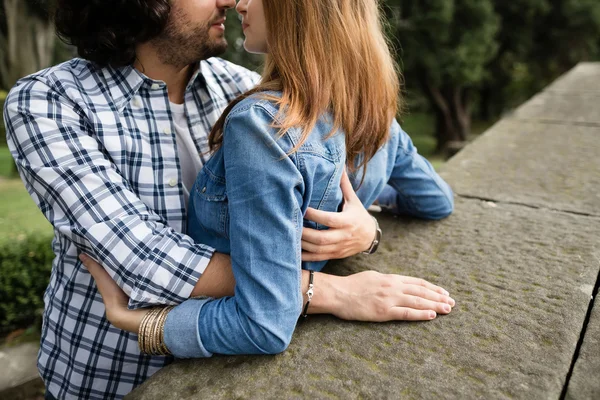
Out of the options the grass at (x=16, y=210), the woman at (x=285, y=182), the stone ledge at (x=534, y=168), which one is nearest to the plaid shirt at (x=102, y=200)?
the woman at (x=285, y=182)

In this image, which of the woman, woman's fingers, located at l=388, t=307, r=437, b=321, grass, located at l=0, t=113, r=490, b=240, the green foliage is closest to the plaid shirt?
the woman

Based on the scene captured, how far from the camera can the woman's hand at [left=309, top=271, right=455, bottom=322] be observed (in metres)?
1.40

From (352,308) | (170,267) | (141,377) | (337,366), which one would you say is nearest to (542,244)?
(352,308)

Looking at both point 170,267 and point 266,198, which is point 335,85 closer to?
point 266,198

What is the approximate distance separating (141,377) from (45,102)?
37.5 inches

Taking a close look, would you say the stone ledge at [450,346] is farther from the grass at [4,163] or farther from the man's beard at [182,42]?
the grass at [4,163]

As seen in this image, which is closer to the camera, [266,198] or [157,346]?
[266,198]

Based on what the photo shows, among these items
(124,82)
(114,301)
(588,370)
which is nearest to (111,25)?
(124,82)

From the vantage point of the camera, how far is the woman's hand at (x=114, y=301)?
1.35 meters

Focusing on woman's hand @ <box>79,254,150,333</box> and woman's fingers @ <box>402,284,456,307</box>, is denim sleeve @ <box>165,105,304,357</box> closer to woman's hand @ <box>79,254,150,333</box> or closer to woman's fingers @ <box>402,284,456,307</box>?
woman's hand @ <box>79,254,150,333</box>

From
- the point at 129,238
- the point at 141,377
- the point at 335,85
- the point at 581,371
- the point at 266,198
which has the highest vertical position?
the point at 335,85

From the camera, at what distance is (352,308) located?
4.63ft

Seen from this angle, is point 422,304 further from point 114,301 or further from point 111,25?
point 111,25

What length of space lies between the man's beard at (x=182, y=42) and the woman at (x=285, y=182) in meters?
0.31
